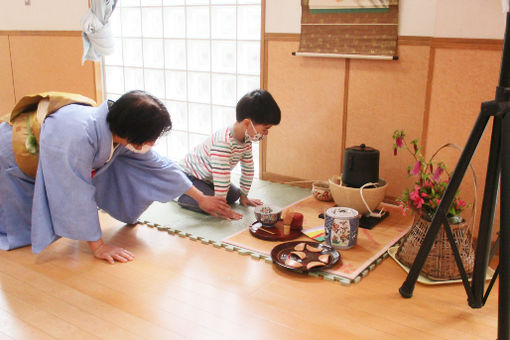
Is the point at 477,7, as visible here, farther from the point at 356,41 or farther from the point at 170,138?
the point at 170,138

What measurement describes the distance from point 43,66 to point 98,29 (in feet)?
3.75

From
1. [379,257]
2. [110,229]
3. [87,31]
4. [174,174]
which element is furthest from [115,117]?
[87,31]

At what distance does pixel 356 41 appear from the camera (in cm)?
302

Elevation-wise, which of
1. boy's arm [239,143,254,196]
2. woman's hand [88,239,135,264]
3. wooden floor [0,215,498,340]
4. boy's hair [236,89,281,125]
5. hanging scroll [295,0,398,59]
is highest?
hanging scroll [295,0,398,59]

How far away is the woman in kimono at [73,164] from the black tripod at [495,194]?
1.17m

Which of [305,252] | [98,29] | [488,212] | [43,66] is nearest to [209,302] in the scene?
[305,252]

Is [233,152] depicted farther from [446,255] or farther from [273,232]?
[446,255]

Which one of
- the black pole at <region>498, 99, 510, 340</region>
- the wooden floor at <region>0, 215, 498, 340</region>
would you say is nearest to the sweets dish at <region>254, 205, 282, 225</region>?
the wooden floor at <region>0, 215, 498, 340</region>

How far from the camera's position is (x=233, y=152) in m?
2.81

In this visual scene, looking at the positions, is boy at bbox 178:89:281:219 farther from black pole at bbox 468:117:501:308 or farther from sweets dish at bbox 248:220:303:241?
black pole at bbox 468:117:501:308

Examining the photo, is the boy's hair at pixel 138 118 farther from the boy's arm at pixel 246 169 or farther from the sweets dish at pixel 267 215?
the boy's arm at pixel 246 169

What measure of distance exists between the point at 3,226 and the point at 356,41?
2215 millimetres

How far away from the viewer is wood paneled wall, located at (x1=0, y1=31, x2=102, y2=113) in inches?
179

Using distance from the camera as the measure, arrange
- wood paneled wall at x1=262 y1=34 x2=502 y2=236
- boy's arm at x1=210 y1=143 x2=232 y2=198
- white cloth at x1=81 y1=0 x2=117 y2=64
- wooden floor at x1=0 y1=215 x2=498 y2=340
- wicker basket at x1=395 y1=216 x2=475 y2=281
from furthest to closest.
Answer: white cloth at x1=81 y1=0 x2=117 y2=64 → boy's arm at x1=210 y1=143 x2=232 y2=198 → wood paneled wall at x1=262 y1=34 x2=502 y2=236 → wicker basket at x1=395 y1=216 x2=475 y2=281 → wooden floor at x1=0 y1=215 x2=498 y2=340
